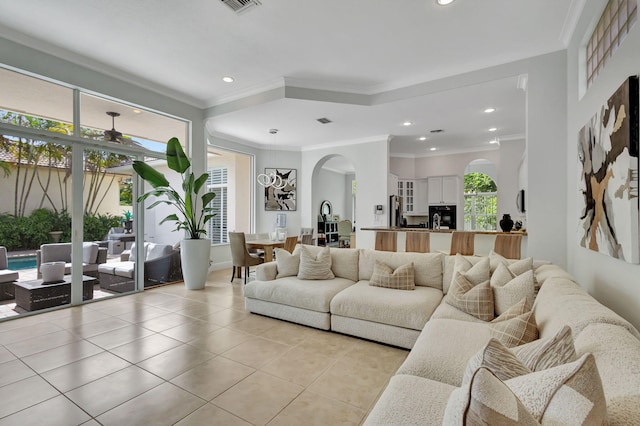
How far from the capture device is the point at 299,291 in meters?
3.53

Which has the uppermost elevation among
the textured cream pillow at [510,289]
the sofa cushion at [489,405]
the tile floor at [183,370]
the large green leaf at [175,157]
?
the large green leaf at [175,157]

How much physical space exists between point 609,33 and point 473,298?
2.34 metres

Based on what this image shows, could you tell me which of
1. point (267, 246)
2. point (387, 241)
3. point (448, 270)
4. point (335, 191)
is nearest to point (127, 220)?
point (267, 246)

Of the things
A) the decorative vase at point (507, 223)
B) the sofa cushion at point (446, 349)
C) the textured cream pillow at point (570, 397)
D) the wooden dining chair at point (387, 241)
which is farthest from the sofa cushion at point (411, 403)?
the decorative vase at point (507, 223)

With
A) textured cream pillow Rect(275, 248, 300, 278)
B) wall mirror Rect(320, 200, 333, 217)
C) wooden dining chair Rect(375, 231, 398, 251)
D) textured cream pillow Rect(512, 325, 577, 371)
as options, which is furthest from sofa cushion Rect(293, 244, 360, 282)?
wall mirror Rect(320, 200, 333, 217)

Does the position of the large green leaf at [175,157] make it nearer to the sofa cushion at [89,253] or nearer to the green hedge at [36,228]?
the green hedge at [36,228]

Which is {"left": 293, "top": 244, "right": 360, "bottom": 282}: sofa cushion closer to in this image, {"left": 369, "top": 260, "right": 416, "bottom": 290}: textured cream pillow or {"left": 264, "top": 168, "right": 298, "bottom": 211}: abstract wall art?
{"left": 369, "top": 260, "right": 416, "bottom": 290}: textured cream pillow

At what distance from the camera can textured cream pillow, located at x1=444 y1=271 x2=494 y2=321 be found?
2539 millimetres

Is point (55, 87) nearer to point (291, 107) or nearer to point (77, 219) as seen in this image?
point (77, 219)

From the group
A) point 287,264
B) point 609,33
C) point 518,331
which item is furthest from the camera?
point 287,264

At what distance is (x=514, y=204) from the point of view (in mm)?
7023

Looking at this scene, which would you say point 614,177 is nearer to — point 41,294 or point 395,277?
point 395,277

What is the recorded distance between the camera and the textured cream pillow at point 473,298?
2.54m

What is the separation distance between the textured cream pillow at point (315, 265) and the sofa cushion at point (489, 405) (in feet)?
10.3
